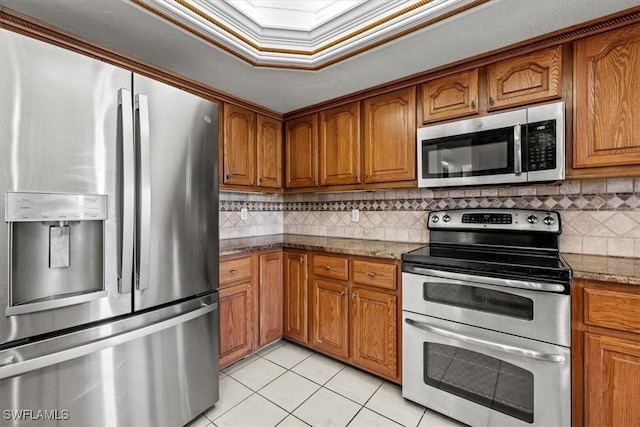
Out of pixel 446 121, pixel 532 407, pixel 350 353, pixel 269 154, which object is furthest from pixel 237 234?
pixel 532 407

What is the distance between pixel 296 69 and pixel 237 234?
1578 mm

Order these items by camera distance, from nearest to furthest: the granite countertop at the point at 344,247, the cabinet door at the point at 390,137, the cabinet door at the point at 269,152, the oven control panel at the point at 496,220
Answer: the oven control panel at the point at 496,220
the granite countertop at the point at 344,247
the cabinet door at the point at 390,137
the cabinet door at the point at 269,152

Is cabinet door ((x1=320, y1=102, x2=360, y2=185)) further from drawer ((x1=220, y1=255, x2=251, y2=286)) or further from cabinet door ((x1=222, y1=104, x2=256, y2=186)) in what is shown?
drawer ((x1=220, y1=255, x2=251, y2=286))

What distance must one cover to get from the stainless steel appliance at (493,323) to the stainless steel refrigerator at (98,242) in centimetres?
131

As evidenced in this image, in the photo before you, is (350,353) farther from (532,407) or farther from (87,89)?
(87,89)

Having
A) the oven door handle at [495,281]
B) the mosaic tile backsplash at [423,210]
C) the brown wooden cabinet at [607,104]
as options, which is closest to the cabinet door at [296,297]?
the mosaic tile backsplash at [423,210]

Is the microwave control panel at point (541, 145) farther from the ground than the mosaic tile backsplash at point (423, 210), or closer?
farther from the ground

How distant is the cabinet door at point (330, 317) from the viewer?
223 centimetres

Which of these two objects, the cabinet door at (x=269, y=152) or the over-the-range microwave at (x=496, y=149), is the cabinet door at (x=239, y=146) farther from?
the over-the-range microwave at (x=496, y=149)

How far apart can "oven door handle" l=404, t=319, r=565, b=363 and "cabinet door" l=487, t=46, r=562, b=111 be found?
139 centimetres

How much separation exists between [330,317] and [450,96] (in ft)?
6.05

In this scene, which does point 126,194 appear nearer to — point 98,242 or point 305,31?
point 98,242

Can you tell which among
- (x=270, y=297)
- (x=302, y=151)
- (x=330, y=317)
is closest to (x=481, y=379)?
(x=330, y=317)

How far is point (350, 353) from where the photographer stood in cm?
220
